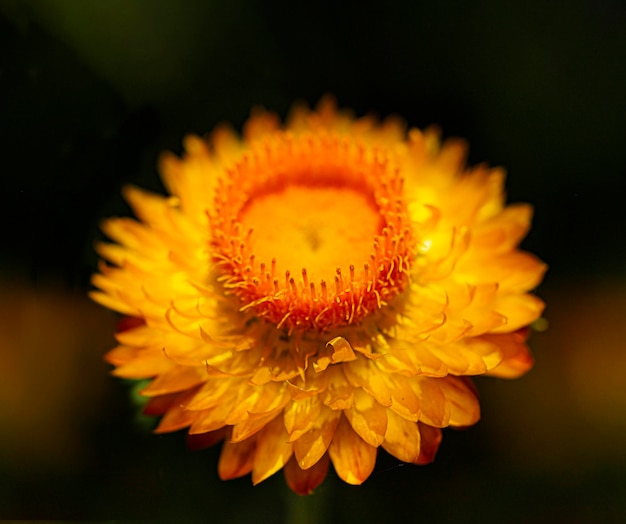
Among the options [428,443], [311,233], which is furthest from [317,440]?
[311,233]

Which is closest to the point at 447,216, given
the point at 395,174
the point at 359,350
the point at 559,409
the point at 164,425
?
the point at 395,174

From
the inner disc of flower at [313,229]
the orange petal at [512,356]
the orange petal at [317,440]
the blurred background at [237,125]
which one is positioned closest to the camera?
the orange petal at [317,440]

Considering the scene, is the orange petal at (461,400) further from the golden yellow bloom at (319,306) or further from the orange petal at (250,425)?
the orange petal at (250,425)

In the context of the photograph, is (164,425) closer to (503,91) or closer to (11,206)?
(11,206)

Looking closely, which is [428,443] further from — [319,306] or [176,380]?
[176,380]

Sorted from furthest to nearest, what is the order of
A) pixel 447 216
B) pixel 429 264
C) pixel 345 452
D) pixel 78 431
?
pixel 78 431 < pixel 447 216 < pixel 429 264 < pixel 345 452

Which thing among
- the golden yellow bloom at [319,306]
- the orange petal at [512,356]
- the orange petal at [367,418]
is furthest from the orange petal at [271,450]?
the orange petal at [512,356]
